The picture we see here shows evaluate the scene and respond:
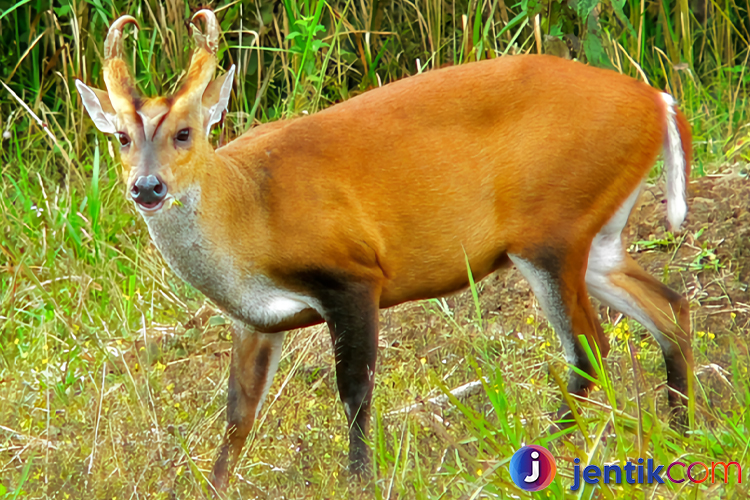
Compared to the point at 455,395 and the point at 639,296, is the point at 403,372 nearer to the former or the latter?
the point at 455,395

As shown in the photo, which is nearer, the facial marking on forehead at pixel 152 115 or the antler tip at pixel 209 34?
the facial marking on forehead at pixel 152 115

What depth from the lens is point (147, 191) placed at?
345 cm

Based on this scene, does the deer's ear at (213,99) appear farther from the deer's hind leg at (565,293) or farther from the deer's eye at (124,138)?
the deer's hind leg at (565,293)

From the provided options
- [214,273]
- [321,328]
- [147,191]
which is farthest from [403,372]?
[147,191]

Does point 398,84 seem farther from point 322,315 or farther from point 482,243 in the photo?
point 322,315

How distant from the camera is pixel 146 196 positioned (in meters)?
3.45

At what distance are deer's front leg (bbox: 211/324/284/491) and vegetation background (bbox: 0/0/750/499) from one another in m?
0.12

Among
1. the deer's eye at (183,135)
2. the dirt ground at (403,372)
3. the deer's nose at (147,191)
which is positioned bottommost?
the dirt ground at (403,372)

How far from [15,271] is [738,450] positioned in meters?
3.78

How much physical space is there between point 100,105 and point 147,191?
0.51 metres

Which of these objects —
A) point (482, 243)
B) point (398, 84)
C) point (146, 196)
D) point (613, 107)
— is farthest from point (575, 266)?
point (146, 196)

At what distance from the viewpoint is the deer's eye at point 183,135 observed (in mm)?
3631

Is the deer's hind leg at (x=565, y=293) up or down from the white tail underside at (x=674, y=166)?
down

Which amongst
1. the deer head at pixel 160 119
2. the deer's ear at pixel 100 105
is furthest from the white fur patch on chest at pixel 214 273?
the deer's ear at pixel 100 105
